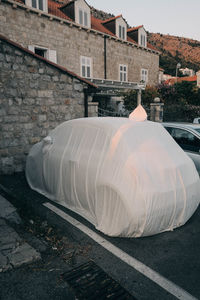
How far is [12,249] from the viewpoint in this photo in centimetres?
301

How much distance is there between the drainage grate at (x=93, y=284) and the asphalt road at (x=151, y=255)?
7cm

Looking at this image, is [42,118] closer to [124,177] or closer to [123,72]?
[124,177]

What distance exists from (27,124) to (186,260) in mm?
5827

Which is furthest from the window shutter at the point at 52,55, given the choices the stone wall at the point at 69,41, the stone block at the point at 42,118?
the stone block at the point at 42,118

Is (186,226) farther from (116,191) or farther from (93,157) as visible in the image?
(93,157)

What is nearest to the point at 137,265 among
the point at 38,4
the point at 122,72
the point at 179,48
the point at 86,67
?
the point at 38,4

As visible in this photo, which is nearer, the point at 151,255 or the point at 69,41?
the point at 151,255

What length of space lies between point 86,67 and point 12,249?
17.1 metres

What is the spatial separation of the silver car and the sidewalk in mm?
4171

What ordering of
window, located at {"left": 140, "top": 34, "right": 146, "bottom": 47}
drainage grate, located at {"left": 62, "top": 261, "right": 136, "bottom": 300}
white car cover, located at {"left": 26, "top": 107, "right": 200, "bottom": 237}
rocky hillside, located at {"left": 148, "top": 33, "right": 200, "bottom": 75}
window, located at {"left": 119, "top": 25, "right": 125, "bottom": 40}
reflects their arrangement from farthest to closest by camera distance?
rocky hillside, located at {"left": 148, "top": 33, "right": 200, "bottom": 75} → window, located at {"left": 140, "top": 34, "right": 146, "bottom": 47} → window, located at {"left": 119, "top": 25, "right": 125, "bottom": 40} → white car cover, located at {"left": 26, "top": 107, "right": 200, "bottom": 237} → drainage grate, located at {"left": 62, "top": 261, "right": 136, "bottom": 300}

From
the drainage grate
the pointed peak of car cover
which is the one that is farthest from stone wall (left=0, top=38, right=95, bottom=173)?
the drainage grate

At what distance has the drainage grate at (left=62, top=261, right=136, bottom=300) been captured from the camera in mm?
2389

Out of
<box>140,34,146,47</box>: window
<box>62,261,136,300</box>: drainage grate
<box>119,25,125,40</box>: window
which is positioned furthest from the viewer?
<box>140,34,146,47</box>: window

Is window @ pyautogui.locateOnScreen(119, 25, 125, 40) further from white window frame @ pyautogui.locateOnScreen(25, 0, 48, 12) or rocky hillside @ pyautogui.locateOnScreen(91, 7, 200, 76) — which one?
rocky hillside @ pyautogui.locateOnScreen(91, 7, 200, 76)
